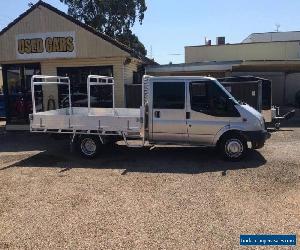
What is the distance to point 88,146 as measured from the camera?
11266 mm

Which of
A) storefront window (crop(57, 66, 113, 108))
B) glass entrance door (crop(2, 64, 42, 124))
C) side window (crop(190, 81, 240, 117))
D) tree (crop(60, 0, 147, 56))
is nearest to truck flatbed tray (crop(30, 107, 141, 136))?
side window (crop(190, 81, 240, 117))

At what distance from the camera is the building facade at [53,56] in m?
16.9

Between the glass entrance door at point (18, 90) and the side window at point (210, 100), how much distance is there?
9.99 m

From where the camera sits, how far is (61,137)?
1145 centimetres

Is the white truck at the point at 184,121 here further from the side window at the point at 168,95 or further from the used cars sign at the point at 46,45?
the used cars sign at the point at 46,45

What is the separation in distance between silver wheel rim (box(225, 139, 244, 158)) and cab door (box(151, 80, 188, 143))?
1.18 metres

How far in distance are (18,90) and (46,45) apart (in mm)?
2691

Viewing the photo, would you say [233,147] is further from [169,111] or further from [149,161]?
[149,161]

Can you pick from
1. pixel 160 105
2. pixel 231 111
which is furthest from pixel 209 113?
pixel 160 105

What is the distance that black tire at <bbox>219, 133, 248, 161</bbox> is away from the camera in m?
10.4

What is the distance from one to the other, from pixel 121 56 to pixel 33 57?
4.26 meters

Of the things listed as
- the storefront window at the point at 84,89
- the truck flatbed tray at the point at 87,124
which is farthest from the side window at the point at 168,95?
the storefront window at the point at 84,89

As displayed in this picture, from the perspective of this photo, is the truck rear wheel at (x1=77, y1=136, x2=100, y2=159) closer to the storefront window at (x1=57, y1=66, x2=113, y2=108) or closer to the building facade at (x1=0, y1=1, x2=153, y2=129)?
the storefront window at (x1=57, y1=66, x2=113, y2=108)

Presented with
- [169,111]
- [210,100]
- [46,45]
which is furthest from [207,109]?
[46,45]
